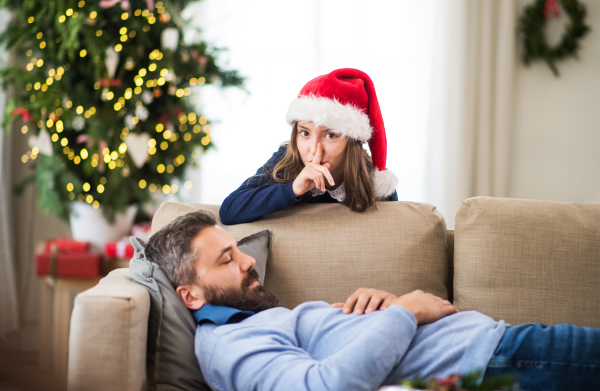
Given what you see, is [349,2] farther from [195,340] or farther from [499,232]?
[195,340]

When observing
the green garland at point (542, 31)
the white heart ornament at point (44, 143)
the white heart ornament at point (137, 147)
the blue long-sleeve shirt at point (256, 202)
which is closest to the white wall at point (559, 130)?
the green garland at point (542, 31)

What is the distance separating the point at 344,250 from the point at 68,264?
4.92ft

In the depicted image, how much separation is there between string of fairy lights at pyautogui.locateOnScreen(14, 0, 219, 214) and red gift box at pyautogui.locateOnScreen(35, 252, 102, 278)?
0.87ft

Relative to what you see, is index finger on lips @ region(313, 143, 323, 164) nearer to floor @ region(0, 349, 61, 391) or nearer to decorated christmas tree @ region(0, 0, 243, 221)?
floor @ region(0, 349, 61, 391)

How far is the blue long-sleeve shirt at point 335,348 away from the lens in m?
0.90

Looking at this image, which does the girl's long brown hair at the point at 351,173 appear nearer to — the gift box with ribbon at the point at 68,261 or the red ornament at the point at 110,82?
the red ornament at the point at 110,82

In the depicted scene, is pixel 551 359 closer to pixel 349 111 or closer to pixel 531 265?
pixel 531 265

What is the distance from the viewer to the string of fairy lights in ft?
7.08

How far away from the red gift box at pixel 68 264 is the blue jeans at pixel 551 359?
6.26 ft

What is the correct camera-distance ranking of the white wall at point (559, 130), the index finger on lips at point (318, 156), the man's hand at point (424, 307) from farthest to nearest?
the white wall at point (559, 130) → the index finger on lips at point (318, 156) → the man's hand at point (424, 307)

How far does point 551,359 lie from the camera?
41.0 inches

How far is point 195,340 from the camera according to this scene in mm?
1096

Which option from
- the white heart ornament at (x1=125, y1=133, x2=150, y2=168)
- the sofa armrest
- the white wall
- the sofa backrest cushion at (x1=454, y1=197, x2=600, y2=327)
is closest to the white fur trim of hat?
the sofa backrest cushion at (x1=454, y1=197, x2=600, y2=327)

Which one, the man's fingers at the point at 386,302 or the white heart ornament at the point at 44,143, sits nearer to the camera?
the man's fingers at the point at 386,302
